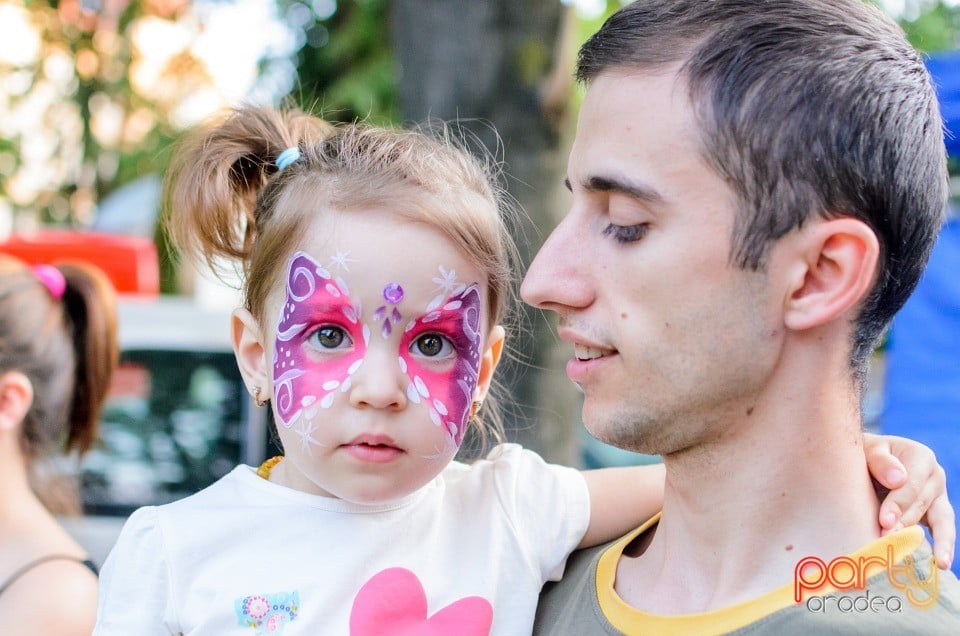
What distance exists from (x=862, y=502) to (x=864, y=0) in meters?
0.98

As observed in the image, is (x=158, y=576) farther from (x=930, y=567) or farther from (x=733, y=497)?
(x=930, y=567)

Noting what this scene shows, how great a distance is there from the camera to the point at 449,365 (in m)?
2.07

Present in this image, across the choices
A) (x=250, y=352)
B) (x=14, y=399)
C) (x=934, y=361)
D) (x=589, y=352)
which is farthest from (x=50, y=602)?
(x=934, y=361)

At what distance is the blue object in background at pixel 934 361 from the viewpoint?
178 inches

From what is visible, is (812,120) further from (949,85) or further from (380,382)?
(949,85)

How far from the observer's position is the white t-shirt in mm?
1974

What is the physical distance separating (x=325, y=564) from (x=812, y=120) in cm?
125

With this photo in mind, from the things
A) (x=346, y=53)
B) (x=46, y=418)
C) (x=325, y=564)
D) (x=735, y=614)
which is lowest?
(x=346, y=53)

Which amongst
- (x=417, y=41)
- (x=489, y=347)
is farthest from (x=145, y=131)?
(x=489, y=347)

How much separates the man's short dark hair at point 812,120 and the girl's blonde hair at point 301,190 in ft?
1.65

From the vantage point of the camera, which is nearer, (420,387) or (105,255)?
(420,387)

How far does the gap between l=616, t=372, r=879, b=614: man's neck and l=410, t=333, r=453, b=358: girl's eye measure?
1.67 feet

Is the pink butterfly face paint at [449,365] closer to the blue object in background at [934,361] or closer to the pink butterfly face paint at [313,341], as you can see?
the pink butterfly face paint at [313,341]

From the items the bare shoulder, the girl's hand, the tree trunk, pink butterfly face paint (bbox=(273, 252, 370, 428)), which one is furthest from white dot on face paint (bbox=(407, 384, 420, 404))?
the tree trunk
